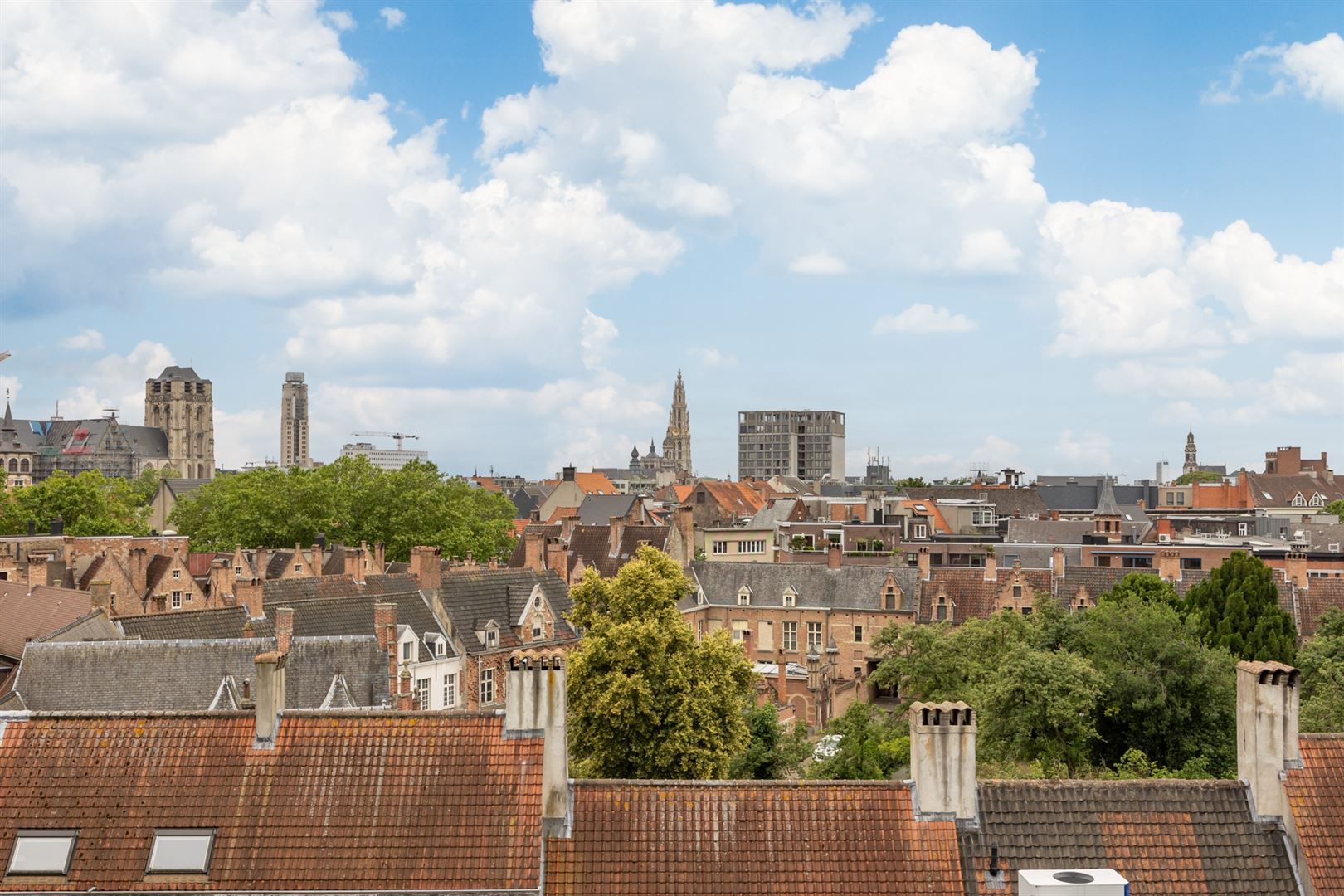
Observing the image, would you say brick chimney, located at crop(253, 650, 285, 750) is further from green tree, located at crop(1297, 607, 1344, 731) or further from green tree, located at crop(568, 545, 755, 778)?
green tree, located at crop(1297, 607, 1344, 731)

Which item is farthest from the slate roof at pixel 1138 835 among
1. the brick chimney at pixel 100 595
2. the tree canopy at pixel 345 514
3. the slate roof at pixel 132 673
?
the tree canopy at pixel 345 514

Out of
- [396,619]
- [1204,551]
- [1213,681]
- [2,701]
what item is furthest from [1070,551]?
[2,701]

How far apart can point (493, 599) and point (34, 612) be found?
17420mm

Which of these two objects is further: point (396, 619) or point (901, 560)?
point (901, 560)

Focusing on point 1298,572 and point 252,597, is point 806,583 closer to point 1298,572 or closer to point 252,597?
point 1298,572

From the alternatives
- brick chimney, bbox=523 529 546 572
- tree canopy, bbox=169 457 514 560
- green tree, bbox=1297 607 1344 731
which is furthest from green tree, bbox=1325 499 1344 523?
tree canopy, bbox=169 457 514 560

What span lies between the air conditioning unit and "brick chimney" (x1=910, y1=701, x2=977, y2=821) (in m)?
1.44

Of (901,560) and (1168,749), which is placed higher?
(901,560)

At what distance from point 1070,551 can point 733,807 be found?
6913cm

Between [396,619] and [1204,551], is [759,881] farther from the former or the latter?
[1204,551]

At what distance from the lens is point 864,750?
39219 mm

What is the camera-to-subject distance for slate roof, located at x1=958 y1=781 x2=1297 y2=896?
1638 cm

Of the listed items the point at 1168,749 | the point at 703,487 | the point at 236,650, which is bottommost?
the point at 1168,749

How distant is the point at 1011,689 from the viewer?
3716 centimetres
